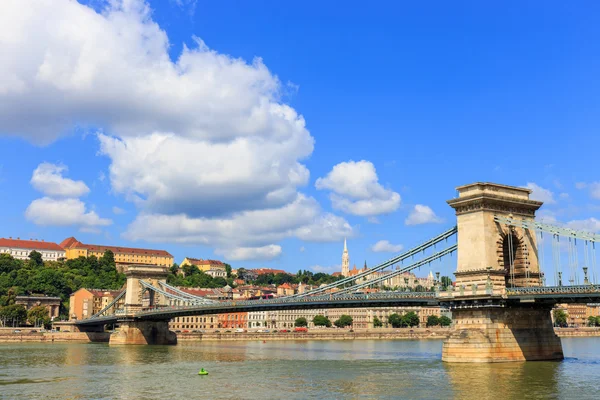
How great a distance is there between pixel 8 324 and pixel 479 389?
115m

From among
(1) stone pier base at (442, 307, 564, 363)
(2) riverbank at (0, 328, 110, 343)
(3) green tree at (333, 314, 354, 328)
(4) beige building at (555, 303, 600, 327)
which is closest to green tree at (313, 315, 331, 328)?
(3) green tree at (333, 314, 354, 328)

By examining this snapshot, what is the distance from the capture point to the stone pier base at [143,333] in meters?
91.1

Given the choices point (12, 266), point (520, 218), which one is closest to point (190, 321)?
point (12, 266)

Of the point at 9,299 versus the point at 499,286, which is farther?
the point at 9,299

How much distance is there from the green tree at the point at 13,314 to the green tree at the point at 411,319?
278 ft

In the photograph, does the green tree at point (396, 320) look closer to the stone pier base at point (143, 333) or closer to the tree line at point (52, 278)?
the tree line at point (52, 278)

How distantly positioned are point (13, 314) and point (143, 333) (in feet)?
149

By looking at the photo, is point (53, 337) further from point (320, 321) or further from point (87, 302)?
point (320, 321)

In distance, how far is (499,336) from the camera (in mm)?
46406

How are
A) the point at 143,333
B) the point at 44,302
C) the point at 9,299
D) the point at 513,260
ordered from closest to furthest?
the point at 513,260 → the point at 143,333 → the point at 9,299 → the point at 44,302

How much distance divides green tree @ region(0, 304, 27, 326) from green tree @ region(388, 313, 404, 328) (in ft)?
270

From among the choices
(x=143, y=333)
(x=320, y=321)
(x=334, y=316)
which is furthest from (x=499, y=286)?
(x=334, y=316)

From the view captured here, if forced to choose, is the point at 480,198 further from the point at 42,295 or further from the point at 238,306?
the point at 42,295

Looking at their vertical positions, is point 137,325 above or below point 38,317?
below
